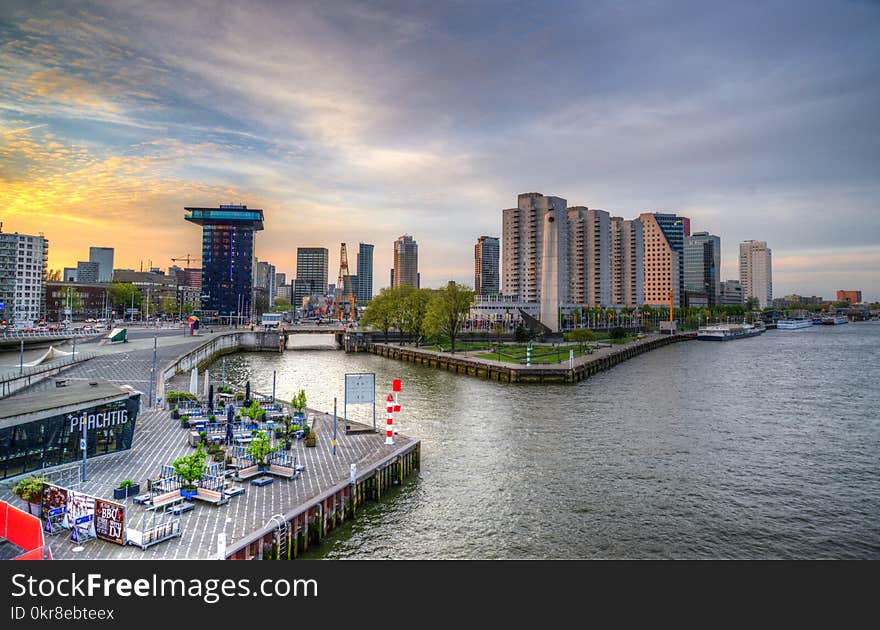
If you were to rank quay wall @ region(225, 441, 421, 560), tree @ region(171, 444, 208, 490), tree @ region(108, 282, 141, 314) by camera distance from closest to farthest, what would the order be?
quay wall @ region(225, 441, 421, 560) < tree @ region(171, 444, 208, 490) < tree @ region(108, 282, 141, 314)

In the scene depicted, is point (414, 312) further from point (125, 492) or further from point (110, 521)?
point (110, 521)

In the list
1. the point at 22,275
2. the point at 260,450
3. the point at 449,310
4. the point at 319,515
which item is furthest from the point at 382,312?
the point at 22,275

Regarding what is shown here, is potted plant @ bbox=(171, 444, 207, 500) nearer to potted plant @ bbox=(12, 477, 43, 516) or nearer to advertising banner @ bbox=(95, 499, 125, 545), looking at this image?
advertising banner @ bbox=(95, 499, 125, 545)

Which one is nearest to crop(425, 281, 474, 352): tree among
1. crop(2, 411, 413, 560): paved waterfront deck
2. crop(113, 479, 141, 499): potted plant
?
crop(2, 411, 413, 560): paved waterfront deck

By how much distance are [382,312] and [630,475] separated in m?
97.0

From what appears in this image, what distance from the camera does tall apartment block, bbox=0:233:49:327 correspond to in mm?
151000

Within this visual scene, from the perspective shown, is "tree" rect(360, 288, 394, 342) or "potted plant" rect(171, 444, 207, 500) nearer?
"potted plant" rect(171, 444, 207, 500)

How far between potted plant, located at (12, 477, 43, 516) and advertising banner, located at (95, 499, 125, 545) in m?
2.99

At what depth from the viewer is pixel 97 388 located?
27.4m

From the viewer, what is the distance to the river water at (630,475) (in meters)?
22.2

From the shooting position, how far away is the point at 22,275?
518 ft
